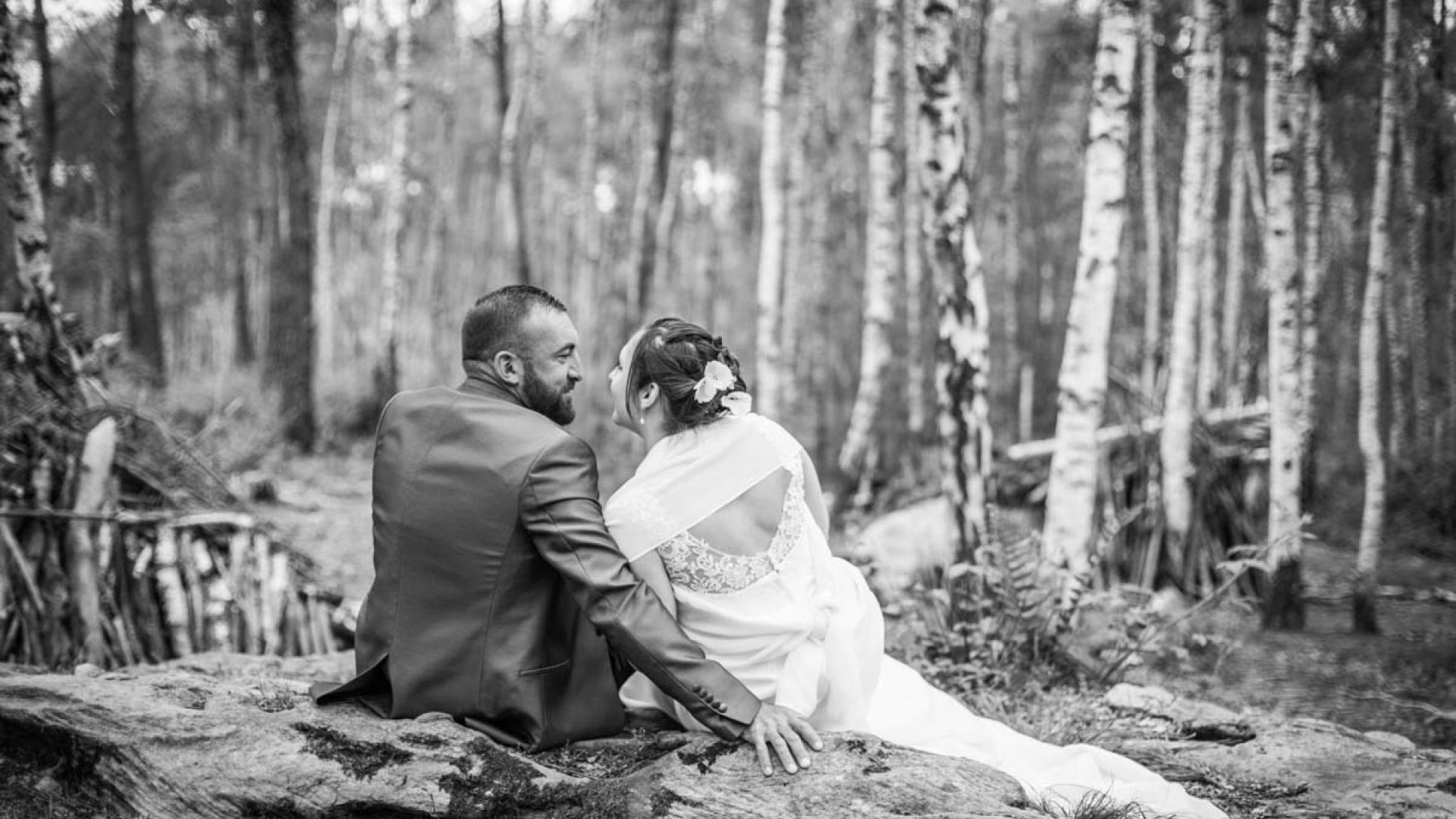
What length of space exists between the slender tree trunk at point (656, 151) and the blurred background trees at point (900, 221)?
0.13 m

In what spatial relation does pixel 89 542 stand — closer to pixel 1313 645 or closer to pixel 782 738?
pixel 782 738

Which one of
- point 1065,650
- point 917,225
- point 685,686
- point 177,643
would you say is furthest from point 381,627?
point 917,225

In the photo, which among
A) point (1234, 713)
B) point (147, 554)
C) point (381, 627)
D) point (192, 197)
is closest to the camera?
point (381, 627)

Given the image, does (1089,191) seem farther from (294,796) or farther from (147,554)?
(147,554)

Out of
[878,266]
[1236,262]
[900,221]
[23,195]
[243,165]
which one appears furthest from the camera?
[900,221]

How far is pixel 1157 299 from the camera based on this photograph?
473 inches

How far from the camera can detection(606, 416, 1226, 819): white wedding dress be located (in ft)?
9.46

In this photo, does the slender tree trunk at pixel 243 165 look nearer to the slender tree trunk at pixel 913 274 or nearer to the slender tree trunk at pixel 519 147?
the slender tree trunk at pixel 519 147

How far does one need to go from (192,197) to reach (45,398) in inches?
660

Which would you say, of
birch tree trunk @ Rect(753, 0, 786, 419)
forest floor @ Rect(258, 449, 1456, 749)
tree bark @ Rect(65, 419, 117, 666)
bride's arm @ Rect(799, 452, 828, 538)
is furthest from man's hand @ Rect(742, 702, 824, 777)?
birch tree trunk @ Rect(753, 0, 786, 419)

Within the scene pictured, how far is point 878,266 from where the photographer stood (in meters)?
10.6

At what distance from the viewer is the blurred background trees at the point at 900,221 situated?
25.0ft

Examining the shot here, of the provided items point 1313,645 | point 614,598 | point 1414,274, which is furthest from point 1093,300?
point 1414,274

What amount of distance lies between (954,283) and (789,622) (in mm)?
3223
